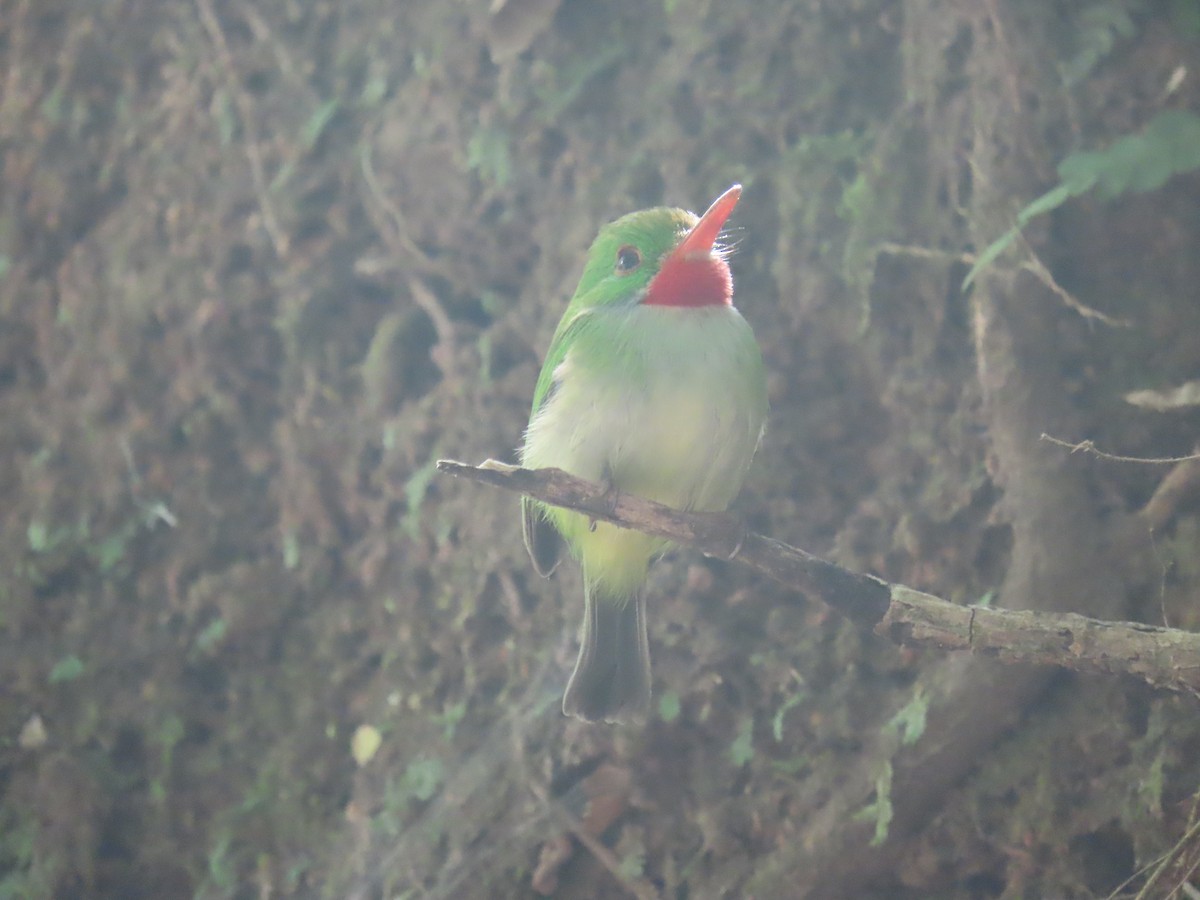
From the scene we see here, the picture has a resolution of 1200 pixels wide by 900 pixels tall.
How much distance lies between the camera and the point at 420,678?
3328 mm

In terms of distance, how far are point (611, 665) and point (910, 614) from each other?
0.64m

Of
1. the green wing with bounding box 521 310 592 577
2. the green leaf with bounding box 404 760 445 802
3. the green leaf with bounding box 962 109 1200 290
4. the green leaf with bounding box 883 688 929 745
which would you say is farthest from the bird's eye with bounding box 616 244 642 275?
the green leaf with bounding box 404 760 445 802

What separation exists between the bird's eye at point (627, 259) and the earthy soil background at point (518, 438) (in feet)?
2.78

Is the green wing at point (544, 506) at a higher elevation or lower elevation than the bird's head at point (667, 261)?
lower

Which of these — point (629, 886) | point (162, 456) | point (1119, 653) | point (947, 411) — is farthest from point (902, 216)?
point (162, 456)

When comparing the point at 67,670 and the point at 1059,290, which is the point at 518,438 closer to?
the point at 1059,290

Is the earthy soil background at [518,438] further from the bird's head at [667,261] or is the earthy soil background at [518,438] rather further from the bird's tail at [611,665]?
the bird's head at [667,261]

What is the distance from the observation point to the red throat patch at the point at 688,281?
2.20 m

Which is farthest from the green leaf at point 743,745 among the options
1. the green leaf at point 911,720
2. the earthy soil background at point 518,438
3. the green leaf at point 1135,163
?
the green leaf at point 1135,163

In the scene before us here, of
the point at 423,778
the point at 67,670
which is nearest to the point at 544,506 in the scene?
the point at 423,778

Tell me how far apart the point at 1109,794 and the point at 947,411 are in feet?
3.05

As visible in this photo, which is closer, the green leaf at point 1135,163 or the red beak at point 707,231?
the red beak at point 707,231

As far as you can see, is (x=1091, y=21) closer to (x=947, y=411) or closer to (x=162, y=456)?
(x=947, y=411)

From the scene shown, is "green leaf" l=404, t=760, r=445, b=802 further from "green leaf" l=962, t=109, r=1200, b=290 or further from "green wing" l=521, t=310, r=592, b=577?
"green leaf" l=962, t=109, r=1200, b=290
